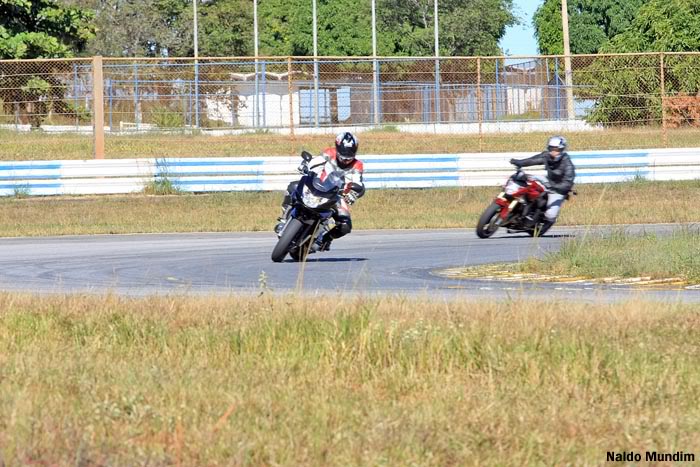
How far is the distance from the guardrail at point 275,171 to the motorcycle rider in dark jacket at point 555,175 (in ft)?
24.9

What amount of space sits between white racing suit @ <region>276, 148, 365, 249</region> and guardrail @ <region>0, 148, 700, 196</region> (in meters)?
10.8

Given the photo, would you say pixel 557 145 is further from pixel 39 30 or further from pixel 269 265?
pixel 39 30

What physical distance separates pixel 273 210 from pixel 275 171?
5.26 ft

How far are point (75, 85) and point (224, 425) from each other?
22.6 metres

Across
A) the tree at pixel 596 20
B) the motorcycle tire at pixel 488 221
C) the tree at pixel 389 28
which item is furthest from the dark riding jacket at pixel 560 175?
the tree at pixel 596 20

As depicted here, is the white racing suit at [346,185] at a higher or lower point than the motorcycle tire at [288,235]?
higher

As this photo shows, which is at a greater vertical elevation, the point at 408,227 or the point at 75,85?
the point at 75,85

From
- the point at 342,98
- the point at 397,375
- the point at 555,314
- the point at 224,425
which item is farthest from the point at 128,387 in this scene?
the point at 342,98

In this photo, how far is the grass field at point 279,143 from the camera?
93.8 ft

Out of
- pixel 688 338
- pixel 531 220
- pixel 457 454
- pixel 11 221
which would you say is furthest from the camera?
pixel 11 221

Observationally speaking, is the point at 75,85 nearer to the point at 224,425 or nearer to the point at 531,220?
the point at 531,220

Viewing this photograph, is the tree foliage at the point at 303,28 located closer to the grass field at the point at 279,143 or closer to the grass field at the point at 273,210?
the grass field at the point at 279,143

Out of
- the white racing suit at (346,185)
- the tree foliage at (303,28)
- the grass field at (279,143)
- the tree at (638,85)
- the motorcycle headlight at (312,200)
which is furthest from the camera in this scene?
the tree foliage at (303,28)

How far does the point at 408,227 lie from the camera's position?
2031 centimetres
